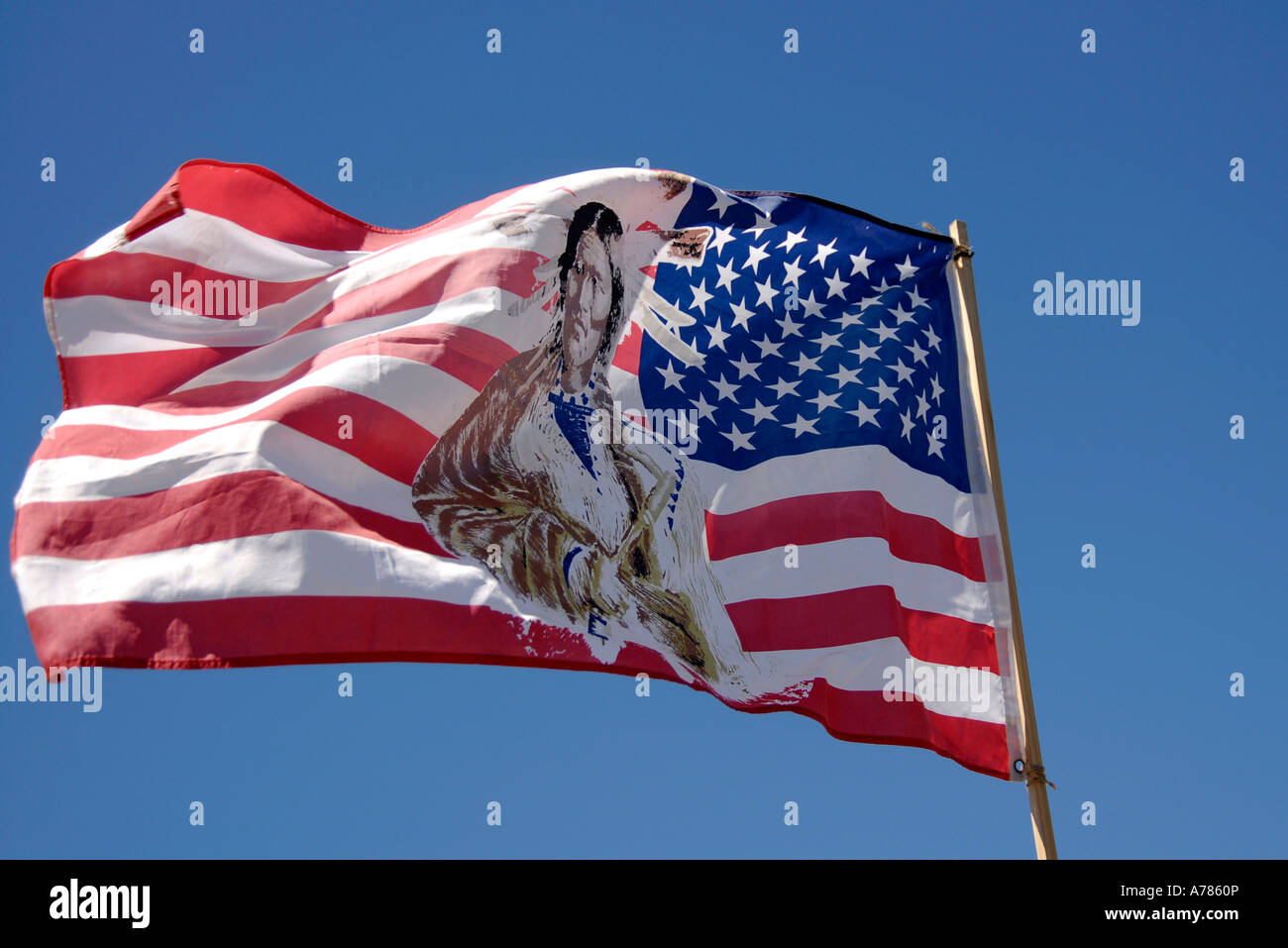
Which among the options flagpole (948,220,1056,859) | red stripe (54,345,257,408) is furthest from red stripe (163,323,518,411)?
flagpole (948,220,1056,859)

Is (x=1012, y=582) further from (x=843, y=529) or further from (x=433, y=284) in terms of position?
(x=433, y=284)

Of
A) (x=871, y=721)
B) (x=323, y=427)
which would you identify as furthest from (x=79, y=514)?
(x=871, y=721)

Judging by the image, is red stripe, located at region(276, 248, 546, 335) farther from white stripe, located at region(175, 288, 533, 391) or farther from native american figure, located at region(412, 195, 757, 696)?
native american figure, located at region(412, 195, 757, 696)

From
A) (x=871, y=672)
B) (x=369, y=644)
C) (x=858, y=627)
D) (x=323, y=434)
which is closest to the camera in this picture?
(x=369, y=644)

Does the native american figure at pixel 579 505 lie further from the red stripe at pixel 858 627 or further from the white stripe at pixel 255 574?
the white stripe at pixel 255 574

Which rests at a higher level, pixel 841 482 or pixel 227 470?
pixel 227 470

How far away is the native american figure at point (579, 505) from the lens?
11977 millimetres

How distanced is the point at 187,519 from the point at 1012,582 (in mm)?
5771

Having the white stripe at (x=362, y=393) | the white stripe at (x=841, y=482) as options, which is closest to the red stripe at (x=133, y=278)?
the white stripe at (x=362, y=393)

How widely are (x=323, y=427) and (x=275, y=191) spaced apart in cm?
236

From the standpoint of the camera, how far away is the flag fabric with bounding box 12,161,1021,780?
450 inches

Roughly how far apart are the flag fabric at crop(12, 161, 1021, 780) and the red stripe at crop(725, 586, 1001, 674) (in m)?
0.02

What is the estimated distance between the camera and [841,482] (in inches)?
505

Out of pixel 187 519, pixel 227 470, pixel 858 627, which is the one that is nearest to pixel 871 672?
pixel 858 627
